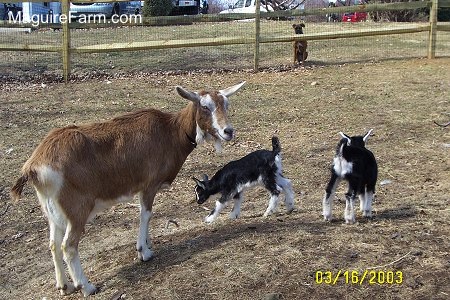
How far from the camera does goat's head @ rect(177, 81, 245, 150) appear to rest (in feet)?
16.7

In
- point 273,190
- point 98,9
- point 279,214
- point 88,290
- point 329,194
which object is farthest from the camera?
point 98,9

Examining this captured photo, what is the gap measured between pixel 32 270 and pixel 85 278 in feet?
3.86

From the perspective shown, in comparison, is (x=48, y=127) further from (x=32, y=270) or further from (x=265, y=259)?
(x=265, y=259)

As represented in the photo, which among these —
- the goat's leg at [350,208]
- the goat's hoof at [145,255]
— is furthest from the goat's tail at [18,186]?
the goat's leg at [350,208]

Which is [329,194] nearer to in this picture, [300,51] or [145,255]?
[145,255]

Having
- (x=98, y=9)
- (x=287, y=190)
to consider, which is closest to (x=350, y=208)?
(x=287, y=190)

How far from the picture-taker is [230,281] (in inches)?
178

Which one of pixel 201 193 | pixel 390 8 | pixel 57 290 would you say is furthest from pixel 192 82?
pixel 57 290

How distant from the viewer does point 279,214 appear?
609 cm

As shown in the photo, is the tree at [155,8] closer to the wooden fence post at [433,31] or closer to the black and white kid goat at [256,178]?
the wooden fence post at [433,31]

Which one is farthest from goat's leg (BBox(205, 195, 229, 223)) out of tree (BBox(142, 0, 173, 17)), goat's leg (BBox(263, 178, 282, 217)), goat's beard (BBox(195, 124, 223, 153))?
tree (BBox(142, 0, 173, 17))
